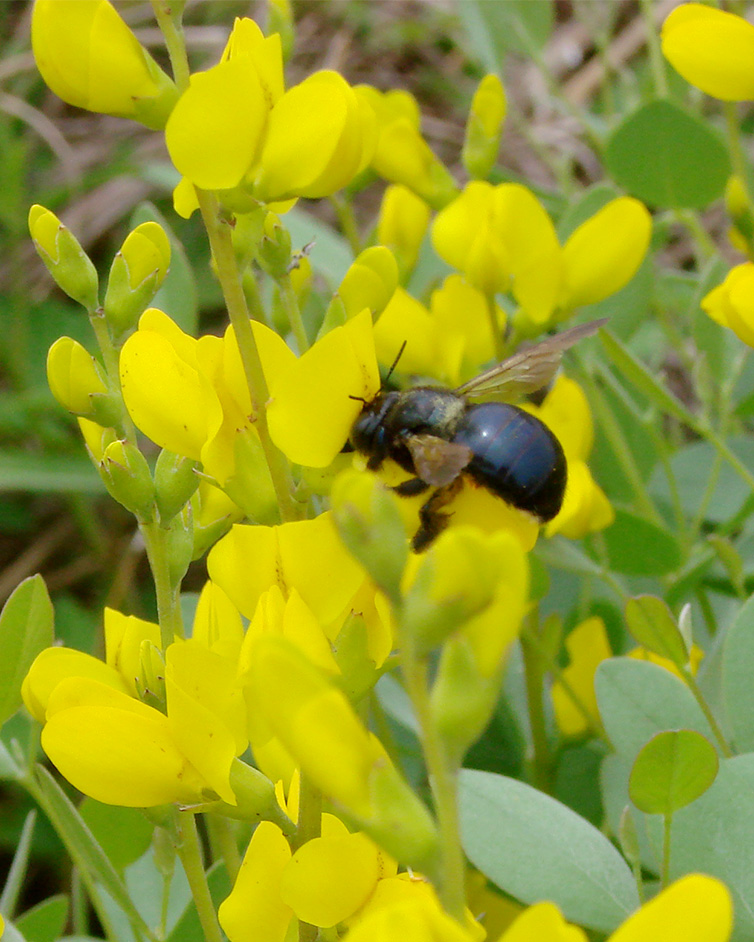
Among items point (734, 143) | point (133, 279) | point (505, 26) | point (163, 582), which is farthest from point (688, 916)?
point (505, 26)

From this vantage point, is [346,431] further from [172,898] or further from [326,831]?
[172,898]

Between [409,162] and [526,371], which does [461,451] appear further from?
[409,162]

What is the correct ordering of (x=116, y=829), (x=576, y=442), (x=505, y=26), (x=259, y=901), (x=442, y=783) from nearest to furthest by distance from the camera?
1. (x=442, y=783)
2. (x=259, y=901)
3. (x=116, y=829)
4. (x=576, y=442)
5. (x=505, y=26)

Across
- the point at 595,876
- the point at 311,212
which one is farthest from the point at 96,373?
the point at 311,212

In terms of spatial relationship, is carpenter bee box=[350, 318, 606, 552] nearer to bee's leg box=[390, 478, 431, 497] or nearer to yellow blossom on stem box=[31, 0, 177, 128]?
bee's leg box=[390, 478, 431, 497]

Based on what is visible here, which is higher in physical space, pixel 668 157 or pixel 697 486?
pixel 668 157
